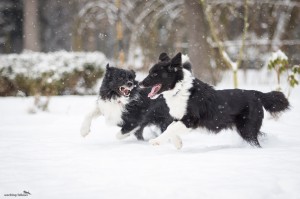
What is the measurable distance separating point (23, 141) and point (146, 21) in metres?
13.8

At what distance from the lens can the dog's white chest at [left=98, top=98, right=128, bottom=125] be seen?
6.66m

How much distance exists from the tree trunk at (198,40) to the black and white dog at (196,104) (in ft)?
23.6

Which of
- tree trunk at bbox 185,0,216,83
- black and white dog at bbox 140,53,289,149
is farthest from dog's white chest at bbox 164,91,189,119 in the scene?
tree trunk at bbox 185,0,216,83

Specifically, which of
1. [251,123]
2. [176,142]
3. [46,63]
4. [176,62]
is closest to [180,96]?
[176,62]

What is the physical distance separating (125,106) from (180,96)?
1.39m

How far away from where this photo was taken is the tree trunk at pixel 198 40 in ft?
42.7

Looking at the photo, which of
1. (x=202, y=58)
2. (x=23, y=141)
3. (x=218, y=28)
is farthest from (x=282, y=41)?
(x=23, y=141)

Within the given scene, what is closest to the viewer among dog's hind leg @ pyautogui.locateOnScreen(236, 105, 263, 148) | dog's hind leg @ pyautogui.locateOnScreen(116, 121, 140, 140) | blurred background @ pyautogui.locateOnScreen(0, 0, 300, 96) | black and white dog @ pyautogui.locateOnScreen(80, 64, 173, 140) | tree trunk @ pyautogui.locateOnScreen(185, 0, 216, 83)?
dog's hind leg @ pyautogui.locateOnScreen(236, 105, 263, 148)

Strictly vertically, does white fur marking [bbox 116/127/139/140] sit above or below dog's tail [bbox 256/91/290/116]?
below

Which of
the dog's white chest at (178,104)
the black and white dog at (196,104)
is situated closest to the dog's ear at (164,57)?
the black and white dog at (196,104)

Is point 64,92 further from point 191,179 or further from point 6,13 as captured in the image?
point 6,13

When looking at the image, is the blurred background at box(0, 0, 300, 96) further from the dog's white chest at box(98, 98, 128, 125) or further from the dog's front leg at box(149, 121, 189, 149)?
the dog's front leg at box(149, 121, 189, 149)

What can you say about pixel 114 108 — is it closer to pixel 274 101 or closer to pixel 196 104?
pixel 196 104

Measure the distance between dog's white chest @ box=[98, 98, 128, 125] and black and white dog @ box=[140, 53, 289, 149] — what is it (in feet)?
3.00
